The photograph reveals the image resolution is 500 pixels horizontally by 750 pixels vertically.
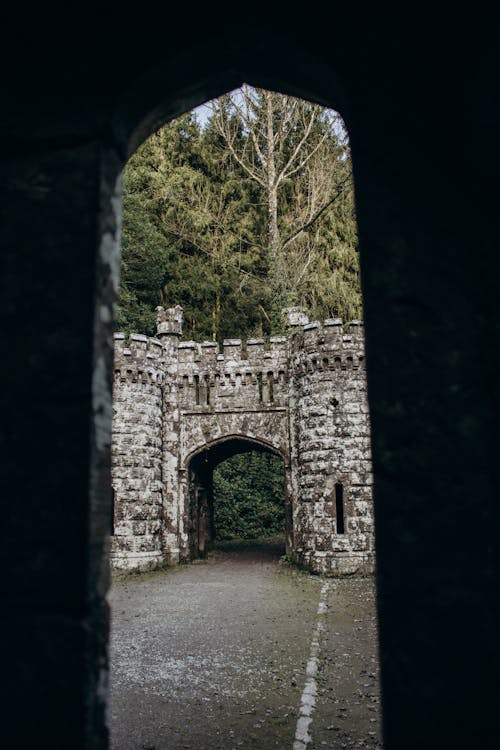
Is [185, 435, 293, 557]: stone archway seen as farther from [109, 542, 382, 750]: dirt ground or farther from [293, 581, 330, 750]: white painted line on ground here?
[293, 581, 330, 750]: white painted line on ground

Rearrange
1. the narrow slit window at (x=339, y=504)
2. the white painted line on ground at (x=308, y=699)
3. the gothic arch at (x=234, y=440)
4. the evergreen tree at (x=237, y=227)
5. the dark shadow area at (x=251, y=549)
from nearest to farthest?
the white painted line on ground at (x=308, y=699) → the narrow slit window at (x=339, y=504) → the gothic arch at (x=234, y=440) → the dark shadow area at (x=251, y=549) → the evergreen tree at (x=237, y=227)

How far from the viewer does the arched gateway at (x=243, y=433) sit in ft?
45.5

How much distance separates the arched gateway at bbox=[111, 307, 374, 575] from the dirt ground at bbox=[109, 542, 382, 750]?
6.33 feet

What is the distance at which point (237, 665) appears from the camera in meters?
6.56

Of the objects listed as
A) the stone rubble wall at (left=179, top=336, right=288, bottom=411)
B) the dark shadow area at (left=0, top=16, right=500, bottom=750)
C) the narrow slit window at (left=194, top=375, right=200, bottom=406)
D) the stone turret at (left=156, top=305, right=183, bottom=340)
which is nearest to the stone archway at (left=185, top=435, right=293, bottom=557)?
the stone rubble wall at (left=179, top=336, right=288, bottom=411)

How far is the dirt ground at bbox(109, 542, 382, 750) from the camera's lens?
463 cm

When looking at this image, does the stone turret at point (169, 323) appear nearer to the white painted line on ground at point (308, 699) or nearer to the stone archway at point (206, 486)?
the stone archway at point (206, 486)

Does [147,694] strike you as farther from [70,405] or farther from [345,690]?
[70,405]

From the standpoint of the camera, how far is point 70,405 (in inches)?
70.1

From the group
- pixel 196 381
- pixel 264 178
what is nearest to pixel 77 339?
pixel 196 381

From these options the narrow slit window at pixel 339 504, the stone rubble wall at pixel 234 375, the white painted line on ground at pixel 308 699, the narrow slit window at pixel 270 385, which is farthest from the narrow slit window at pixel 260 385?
the white painted line on ground at pixel 308 699

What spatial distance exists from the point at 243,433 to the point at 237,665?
934 centimetres

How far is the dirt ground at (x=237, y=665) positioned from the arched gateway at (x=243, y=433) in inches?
76.0

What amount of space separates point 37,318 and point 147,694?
5.04 m
